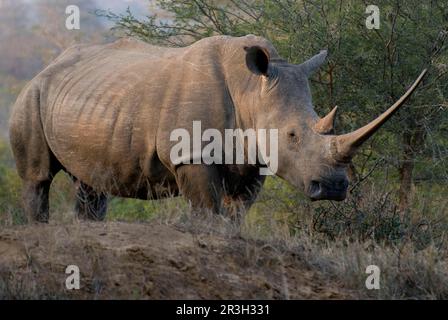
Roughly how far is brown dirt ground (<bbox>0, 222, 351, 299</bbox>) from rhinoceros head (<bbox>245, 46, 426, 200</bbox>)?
1.29 meters

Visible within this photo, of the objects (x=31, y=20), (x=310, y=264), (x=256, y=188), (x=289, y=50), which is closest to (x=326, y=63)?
(x=289, y=50)

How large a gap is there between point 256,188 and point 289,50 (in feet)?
8.55

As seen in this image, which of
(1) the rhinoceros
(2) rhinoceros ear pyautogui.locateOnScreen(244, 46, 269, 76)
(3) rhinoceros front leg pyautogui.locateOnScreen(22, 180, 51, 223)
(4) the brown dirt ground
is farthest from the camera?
(3) rhinoceros front leg pyautogui.locateOnScreen(22, 180, 51, 223)

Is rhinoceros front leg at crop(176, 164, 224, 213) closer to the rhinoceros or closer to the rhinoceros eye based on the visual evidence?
the rhinoceros

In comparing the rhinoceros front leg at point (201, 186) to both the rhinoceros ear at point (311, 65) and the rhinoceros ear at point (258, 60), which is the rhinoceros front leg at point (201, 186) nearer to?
the rhinoceros ear at point (258, 60)

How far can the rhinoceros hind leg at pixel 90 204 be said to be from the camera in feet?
33.0

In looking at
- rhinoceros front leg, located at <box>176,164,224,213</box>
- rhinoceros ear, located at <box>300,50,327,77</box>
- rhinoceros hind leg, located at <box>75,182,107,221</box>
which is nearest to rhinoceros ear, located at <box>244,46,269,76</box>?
rhinoceros ear, located at <box>300,50,327,77</box>

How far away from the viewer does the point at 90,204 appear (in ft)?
33.3

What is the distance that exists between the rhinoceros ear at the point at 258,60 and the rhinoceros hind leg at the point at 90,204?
7.22ft

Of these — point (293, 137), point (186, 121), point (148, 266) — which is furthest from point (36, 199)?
point (148, 266)

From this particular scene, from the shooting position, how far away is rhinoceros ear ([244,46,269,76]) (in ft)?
27.8

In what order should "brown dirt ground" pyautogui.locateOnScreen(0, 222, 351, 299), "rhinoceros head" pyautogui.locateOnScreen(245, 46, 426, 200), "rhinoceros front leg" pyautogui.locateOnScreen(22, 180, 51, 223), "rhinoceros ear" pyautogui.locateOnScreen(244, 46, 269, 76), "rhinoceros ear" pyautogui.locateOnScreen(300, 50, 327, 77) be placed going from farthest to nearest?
"rhinoceros front leg" pyautogui.locateOnScreen(22, 180, 51, 223) < "rhinoceros ear" pyautogui.locateOnScreen(300, 50, 327, 77) < "rhinoceros ear" pyautogui.locateOnScreen(244, 46, 269, 76) < "rhinoceros head" pyautogui.locateOnScreen(245, 46, 426, 200) < "brown dirt ground" pyautogui.locateOnScreen(0, 222, 351, 299)

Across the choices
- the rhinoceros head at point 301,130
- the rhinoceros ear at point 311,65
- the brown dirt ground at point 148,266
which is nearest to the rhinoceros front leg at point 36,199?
the rhinoceros head at point 301,130
